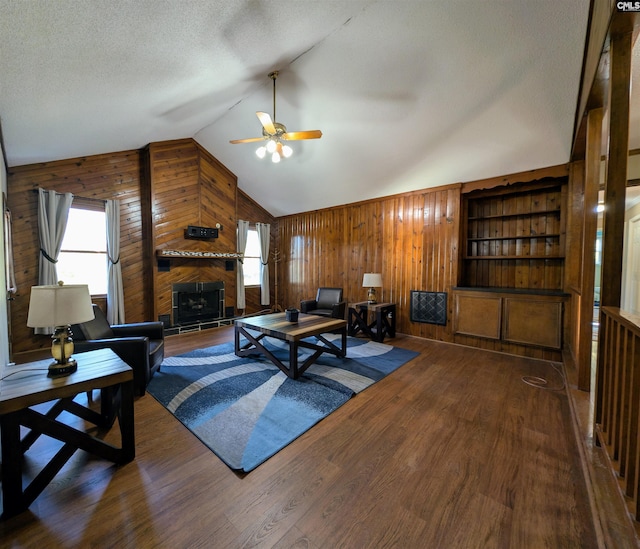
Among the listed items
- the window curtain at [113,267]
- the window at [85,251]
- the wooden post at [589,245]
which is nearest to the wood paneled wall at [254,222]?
the window curtain at [113,267]

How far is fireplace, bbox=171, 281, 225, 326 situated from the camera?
4938mm

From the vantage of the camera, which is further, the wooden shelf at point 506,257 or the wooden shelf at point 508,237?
the wooden shelf at point 508,237

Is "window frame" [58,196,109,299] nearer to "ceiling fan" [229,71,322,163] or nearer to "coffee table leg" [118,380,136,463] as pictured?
"ceiling fan" [229,71,322,163]

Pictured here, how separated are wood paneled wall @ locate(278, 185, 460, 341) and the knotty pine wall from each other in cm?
167

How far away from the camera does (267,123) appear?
113 inches

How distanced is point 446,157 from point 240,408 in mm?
4047

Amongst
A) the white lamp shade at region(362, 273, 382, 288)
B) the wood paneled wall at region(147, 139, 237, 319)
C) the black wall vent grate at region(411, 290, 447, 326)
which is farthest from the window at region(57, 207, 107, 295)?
the black wall vent grate at region(411, 290, 447, 326)

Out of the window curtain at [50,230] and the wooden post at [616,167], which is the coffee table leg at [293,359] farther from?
the window curtain at [50,230]

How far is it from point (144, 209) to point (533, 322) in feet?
20.8

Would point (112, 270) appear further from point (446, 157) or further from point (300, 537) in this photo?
point (446, 157)

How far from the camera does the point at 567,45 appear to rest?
2.21m

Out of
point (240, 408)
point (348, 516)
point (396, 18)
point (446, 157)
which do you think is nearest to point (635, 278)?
point (446, 157)

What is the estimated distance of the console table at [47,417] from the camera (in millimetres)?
1279

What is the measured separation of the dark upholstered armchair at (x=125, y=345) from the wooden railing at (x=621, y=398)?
10.5 ft
